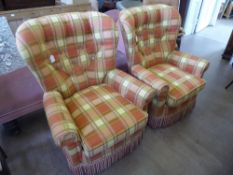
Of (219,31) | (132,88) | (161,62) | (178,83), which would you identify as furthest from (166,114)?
(219,31)

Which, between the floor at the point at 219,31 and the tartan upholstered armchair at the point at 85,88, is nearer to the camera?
the tartan upholstered armchair at the point at 85,88

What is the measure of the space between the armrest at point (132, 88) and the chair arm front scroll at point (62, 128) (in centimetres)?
47

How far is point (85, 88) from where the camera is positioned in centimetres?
149

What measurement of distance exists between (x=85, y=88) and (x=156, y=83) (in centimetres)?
60

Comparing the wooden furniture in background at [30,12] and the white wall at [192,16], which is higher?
the wooden furniture in background at [30,12]

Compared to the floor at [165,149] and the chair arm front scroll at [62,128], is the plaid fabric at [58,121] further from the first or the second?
the floor at [165,149]

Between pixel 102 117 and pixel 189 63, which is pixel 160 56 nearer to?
pixel 189 63

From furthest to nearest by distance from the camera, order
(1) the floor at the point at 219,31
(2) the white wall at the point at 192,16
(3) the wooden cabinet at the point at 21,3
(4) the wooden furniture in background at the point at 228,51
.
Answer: (1) the floor at the point at 219,31 < (2) the white wall at the point at 192,16 < (4) the wooden furniture in background at the point at 228,51 < (3) the wooden cabinet at the point at 21,3

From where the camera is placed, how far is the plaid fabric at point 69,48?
1138 mm

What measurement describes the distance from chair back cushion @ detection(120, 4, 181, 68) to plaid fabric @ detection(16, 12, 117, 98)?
0.19 meters

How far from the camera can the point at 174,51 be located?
6.25 feet

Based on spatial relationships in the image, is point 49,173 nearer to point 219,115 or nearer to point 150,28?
point 150,28

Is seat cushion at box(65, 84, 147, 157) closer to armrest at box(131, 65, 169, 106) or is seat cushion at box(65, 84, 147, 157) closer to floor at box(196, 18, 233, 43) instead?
armrest at box(131, 65, 169, 106)

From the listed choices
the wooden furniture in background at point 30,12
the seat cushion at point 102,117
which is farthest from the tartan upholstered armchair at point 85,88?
the wooden furniture in background at point 30,12
